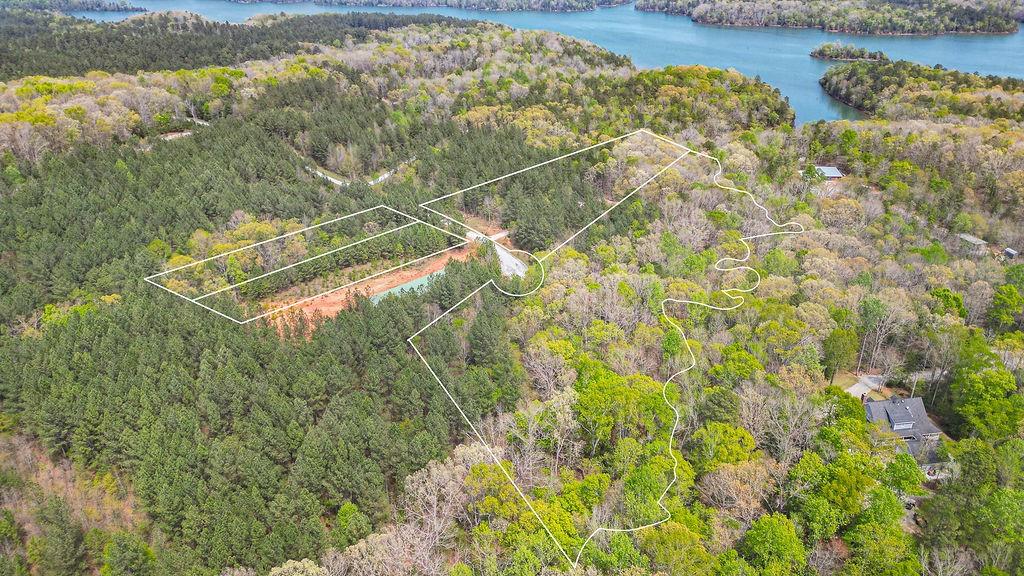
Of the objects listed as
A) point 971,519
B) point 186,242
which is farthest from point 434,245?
point 971,519

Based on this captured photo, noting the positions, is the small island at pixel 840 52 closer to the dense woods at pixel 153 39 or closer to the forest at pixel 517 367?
the forest at pixel 517 367

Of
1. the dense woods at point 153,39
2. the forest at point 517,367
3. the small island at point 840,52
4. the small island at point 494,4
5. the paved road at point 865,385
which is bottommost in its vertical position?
the paved road at point 865,385

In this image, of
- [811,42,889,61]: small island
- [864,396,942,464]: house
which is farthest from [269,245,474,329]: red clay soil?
[811,42,889,61]: small island

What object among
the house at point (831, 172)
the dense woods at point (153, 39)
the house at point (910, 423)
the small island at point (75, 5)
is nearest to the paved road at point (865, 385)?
the house at point (910, 423)

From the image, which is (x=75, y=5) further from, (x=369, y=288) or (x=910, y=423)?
(x=910, y=423)

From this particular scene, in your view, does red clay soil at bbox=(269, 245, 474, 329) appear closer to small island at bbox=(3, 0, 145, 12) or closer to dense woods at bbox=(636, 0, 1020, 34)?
dense woods at bbox=(636, 0, 1020, 34)
